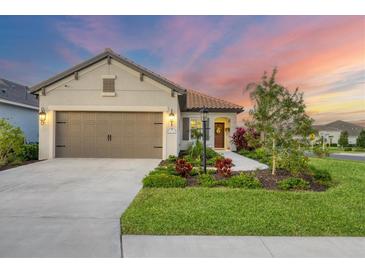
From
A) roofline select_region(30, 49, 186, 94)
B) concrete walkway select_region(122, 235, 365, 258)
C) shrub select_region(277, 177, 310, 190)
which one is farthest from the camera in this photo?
roofline select_region(30, 49, 186, 94)

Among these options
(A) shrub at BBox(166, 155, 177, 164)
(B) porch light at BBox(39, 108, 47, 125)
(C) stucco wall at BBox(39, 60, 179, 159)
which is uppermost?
(C) stucco wall at BBox(39, 60, 179, 159)

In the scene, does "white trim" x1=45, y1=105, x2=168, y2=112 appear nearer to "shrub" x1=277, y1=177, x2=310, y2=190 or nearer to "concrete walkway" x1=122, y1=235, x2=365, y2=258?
"shrub" x1=277, y1=177, x2=310, y2=190

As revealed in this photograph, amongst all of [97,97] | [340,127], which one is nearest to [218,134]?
[97,97]

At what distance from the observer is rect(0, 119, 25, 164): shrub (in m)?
11.0

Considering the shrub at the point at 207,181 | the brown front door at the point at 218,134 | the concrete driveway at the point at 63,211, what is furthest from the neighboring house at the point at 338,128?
the concrete driveway at the point at 63,211

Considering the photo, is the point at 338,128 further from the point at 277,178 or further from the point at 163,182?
the point at 163,182

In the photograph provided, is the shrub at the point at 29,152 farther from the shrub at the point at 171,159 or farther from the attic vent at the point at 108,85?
the shrub at the point at 171,159

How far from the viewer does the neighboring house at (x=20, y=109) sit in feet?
51.5

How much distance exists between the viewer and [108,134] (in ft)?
43.8

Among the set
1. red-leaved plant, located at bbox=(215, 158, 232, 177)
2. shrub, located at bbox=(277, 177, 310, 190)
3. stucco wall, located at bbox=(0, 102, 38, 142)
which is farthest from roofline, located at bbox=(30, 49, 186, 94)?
shrub, located at bbox=(277, 177, 310, 190)

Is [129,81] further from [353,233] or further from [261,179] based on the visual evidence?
[353,233]

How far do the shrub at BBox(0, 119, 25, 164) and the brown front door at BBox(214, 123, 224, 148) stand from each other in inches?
504

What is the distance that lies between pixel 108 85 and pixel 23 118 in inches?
333
